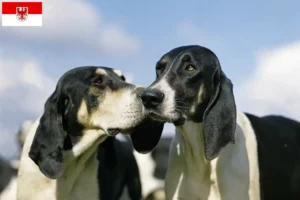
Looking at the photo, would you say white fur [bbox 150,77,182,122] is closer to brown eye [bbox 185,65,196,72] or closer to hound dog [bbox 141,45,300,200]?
hound dog [bbox 141,45,300,200]

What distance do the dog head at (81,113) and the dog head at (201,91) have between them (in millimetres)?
355

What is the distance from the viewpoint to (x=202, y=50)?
325 inches

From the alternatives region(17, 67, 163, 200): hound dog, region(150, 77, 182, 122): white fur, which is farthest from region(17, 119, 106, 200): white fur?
region(150, 77, 182, 122): white fur

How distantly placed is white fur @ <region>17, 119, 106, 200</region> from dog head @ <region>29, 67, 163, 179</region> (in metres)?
0.12

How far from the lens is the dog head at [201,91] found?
25.7 feet

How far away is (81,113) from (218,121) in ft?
4.63

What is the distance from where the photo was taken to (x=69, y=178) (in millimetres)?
8383

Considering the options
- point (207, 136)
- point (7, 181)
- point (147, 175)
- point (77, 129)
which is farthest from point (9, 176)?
point (207, 136)

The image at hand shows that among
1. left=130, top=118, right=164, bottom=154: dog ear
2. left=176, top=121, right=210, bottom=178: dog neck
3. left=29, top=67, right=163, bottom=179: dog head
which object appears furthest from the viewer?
left=130, top=118, right=164, bottom=154: dog ear

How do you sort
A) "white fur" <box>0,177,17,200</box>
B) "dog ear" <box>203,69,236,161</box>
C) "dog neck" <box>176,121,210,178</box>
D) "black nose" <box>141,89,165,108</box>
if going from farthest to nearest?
"white fur" <box>0,177,17,200</box>
"dog neck" <box>176,121,210,178</box>
"dog ear" <box>203,69,236,161</box>
"black nose" <box>141,89,165,108</box>

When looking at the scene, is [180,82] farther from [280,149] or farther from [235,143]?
[280,149]

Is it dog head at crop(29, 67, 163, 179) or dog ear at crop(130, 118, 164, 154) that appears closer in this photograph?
dog head at crop(29, 67, 163, 179)

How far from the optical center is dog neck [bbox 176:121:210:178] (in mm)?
8289

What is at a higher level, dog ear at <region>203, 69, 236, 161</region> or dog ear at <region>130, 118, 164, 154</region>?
dog ear at <region>203, 69, 236, 161</region>
